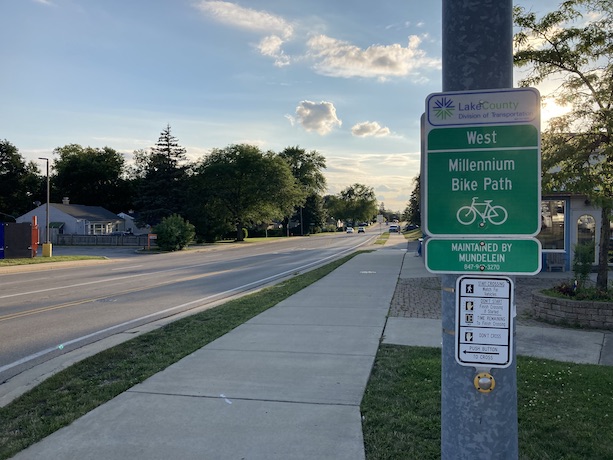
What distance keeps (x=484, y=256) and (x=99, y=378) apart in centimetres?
498

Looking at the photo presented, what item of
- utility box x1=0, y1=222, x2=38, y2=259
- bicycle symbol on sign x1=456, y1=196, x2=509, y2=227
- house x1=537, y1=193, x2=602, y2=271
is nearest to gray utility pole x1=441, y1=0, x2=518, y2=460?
bicycle symbol on sign x1=456, y1=196, x2=509, y2=227

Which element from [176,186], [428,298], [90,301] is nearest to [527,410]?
[428,298]

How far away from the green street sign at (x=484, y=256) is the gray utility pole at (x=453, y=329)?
0.32 ft

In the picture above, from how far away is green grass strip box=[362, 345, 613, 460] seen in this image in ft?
11.8

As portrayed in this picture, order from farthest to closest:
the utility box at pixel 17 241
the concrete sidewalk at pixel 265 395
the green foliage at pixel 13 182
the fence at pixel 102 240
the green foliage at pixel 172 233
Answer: the green foliage at pixel 13 182 → the fence at pixel 102 240 → the green foliage at pixel 172 233 → the utility box at pixel 17 241 → the concrete sidewalk at pixel 265 395

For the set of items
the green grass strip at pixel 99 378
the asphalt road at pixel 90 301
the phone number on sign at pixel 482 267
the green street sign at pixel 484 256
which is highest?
the green street sign at pixel 484 256

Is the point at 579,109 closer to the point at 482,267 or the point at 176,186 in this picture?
the point at 482,267

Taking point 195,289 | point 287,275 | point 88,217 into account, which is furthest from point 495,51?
point 88,217

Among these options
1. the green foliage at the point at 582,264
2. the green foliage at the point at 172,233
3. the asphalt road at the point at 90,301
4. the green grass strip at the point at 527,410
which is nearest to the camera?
the green grass strip at the point at 527,410

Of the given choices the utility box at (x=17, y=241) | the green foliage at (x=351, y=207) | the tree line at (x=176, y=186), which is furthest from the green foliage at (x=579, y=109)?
the green foliage at (x=351, y=207)

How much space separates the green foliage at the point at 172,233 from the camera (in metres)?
37.1

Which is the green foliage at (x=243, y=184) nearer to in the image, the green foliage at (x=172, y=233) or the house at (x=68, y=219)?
the house at (x=68, y=219)

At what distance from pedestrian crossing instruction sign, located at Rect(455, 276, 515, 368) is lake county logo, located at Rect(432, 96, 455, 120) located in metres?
0.72

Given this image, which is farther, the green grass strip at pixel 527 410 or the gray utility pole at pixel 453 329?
the green grass strip at pixel 527 410
